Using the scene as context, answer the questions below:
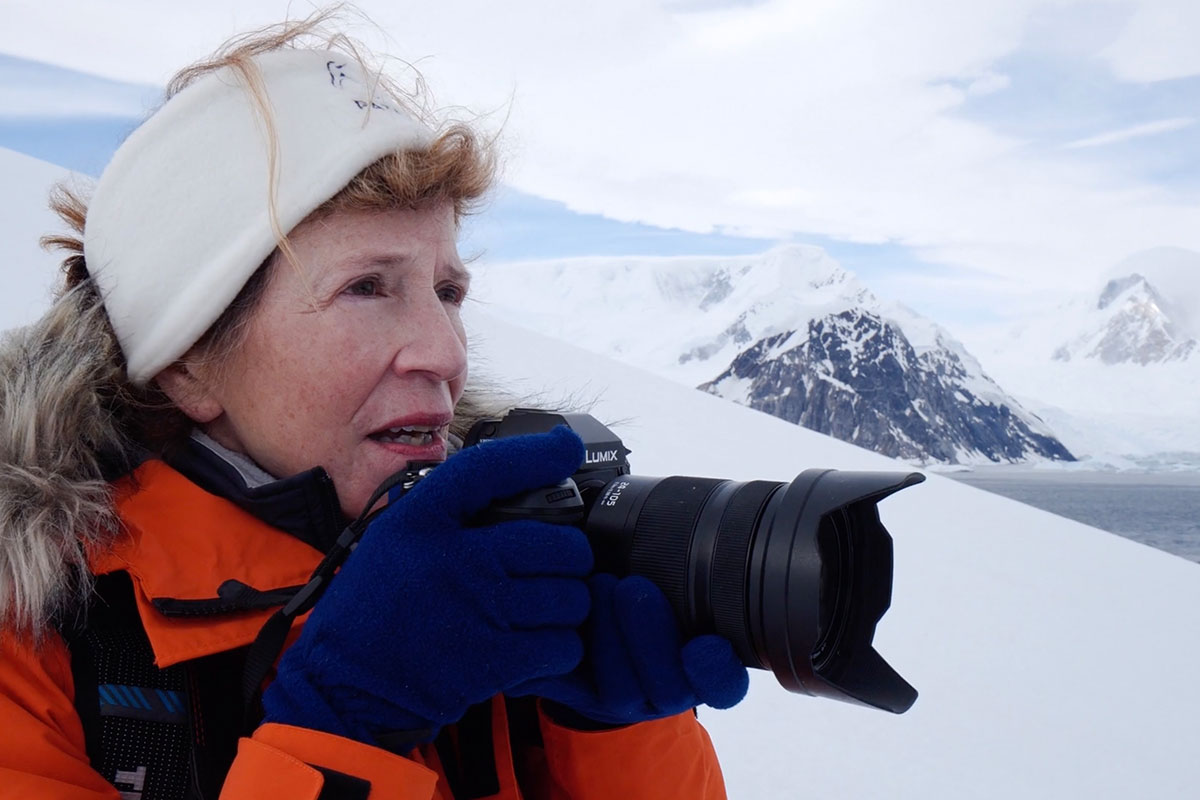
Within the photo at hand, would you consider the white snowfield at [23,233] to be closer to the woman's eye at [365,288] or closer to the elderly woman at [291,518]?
the elderly woman at [291,518]

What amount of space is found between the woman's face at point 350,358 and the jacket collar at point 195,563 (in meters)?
0.11

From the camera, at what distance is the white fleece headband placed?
3.62 feet

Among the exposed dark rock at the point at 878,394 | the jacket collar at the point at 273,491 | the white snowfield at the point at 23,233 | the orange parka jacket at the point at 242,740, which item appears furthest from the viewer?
the exposed dark rock at the point at 878,394

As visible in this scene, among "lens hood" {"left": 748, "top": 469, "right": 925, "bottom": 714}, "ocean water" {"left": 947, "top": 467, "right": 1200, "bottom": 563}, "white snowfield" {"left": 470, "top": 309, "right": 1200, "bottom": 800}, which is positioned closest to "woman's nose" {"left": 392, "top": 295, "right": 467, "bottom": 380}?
"lens hood" {"left": 748, "top": 469, "right": 925, "bottom": 714}

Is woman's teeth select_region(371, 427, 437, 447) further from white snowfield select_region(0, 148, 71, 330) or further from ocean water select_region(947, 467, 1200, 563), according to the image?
ocean water select_region(947, 467, 1200, 563)

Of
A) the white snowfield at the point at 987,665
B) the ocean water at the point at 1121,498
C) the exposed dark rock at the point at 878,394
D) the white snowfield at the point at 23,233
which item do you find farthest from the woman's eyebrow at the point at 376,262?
the exposed dark rock at the point at 878,394

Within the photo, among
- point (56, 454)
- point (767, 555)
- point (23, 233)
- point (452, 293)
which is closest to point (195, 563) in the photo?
point (56, 454)

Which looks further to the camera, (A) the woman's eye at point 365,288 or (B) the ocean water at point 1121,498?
(B) the ocean water at point 1121,498

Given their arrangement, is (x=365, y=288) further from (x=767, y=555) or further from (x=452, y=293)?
(x=767, y=555)

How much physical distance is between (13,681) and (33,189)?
26.9 ft

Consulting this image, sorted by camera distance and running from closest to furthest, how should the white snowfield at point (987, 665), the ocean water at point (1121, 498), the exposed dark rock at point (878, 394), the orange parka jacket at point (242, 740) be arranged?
the orange parka jacket at point (242, 740) → the white snowfield at point (987, 665) → the ocean water at point (1121, 498) → the exposed dark rock at point (878, 394)

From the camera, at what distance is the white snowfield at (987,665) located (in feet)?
10.6

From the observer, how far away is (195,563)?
1.00m

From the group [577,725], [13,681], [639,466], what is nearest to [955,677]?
[639,466]
